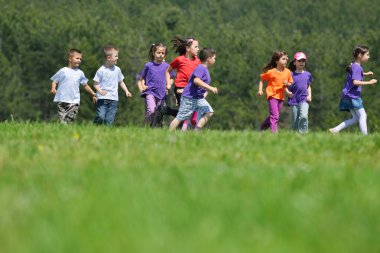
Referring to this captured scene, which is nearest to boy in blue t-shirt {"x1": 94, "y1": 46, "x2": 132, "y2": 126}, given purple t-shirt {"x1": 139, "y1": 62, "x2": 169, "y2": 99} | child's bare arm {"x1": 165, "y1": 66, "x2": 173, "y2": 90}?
purple t-shirt {"x1": 139, "y1": 62, "x2": 169, "y2": 99}

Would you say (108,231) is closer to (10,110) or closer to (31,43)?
(10,110)

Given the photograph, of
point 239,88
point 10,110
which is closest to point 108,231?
point 10,110

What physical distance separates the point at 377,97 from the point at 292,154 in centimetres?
8957

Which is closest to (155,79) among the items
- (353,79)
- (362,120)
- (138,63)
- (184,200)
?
(353,79)

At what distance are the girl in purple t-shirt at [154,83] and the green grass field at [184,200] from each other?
776 centimetres

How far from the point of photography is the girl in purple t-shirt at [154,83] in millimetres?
16438

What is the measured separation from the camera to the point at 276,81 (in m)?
16.8

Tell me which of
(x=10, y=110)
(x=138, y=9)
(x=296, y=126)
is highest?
(x=138, y=9)

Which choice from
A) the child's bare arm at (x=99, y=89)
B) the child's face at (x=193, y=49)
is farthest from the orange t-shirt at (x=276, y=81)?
the child's bare arm at (x=99, y=89)

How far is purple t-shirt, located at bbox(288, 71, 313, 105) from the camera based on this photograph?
17.0 meters

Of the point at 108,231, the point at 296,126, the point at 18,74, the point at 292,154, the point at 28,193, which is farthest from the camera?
the point at 18,74

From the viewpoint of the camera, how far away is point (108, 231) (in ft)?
12.8

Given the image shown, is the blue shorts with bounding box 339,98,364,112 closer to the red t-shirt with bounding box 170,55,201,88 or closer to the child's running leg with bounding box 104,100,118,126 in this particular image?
the red t-shirt with bounding box 170,55,201,88

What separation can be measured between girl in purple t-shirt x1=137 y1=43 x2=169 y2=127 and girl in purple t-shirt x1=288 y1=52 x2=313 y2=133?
2.79m
